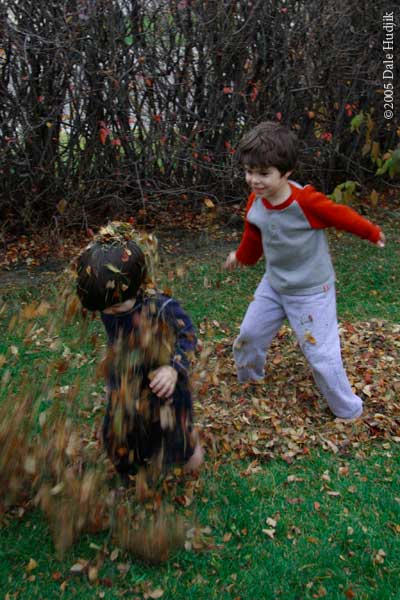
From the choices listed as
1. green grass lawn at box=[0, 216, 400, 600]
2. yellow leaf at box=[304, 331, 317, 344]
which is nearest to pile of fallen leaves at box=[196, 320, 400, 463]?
green grass lawn at box=[0, 216, 400, 600]

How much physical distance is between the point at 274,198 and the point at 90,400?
4.91 feet

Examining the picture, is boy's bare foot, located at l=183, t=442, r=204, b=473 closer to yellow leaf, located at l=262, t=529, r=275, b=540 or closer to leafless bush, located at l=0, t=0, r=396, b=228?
yellow leaf, located at l=262, t=529, r=275, b=540

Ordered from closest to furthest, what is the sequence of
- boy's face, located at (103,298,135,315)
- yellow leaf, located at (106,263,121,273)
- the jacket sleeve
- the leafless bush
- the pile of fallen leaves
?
yellow leaf, located at (106,263,121,273) < boy's face, located at (103,298,135,315) < the jacket sleeve < the pile of fallen leaves < the leafless bush

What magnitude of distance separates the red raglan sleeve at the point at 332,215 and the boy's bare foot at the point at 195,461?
123 centimetres

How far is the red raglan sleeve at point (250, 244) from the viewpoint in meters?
3.55

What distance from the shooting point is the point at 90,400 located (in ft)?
12.1

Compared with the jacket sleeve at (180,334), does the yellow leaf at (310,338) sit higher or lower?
lower

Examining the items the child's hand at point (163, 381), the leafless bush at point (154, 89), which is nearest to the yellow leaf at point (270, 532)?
the child's hand at point (163, 381)

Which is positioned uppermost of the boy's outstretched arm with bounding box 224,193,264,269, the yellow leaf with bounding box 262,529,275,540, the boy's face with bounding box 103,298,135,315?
the boy's face with bounding box 103,298,135,315

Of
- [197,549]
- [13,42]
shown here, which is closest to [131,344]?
[197,549]

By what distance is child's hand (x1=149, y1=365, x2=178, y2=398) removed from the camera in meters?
2.54

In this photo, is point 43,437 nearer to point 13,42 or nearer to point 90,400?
point 90,400

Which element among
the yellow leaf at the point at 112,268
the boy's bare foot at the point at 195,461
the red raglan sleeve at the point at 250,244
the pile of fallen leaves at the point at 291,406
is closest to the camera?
the yellow leaf at the point at 112,268

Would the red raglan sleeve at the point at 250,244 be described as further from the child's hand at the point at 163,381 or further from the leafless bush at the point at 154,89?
the leafless bush at the point at 154,89
